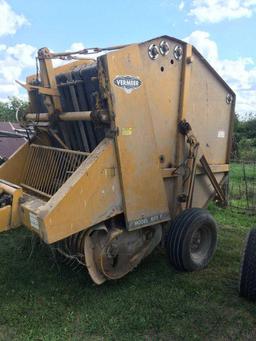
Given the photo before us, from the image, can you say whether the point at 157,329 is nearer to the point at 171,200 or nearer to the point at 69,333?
the point at 69,333

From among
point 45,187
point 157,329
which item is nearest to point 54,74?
point 45,187

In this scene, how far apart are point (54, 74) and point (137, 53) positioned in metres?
0.95

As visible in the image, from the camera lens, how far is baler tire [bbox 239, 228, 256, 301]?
3.86 m

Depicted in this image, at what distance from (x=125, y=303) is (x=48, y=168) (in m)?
1.75

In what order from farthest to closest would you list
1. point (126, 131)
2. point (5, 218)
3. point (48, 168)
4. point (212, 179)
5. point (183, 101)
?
point (212, 179), point (48, 168), point (183, 101), point (126, 131), point (5, 218)

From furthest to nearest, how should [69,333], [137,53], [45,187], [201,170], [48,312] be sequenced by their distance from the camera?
1. [201,170]
2. [45,187]
3. [137,53]
4. [48,312]
5. [69,333]

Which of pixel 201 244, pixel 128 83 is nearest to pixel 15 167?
pixel 128 83

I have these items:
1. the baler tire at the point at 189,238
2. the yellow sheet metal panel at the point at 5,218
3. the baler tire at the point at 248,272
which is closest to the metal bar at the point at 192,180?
the baler tire at the point at 189,238

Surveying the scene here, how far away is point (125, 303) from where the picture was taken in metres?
3.86

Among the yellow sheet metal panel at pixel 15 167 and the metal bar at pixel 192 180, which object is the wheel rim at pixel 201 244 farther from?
the yellow sheet metal panel at pixel 15 167

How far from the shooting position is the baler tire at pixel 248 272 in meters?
3.86

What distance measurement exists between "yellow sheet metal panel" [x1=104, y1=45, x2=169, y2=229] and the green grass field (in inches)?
27.5

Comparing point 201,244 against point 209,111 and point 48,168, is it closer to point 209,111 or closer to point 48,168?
point 209,111

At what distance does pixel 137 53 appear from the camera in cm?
398
